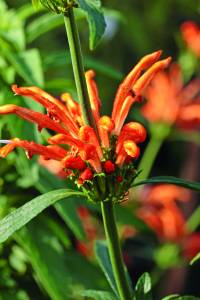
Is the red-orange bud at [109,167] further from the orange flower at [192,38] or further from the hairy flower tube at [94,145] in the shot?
the orange flower at [192,38]

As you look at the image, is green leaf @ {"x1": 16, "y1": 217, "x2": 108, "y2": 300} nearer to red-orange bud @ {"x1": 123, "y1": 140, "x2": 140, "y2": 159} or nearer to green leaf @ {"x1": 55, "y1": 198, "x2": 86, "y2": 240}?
green leaf @ {"x1": 55, "y1": 198, "x2": 86, "y2": 240}

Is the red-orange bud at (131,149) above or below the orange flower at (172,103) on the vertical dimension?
above

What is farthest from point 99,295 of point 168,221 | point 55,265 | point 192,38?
point 192,38

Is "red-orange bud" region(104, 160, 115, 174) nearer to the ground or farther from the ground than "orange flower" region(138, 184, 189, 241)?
farther from the ground

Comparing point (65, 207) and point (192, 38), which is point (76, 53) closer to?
point (65, 207)

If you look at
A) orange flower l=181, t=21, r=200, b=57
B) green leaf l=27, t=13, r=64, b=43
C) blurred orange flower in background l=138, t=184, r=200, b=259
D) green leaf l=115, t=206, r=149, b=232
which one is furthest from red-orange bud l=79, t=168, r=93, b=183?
orange flower l=181, t=21, r=200, b=57

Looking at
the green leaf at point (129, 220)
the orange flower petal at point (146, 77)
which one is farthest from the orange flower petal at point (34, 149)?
the green leaf at point (129, 220)
